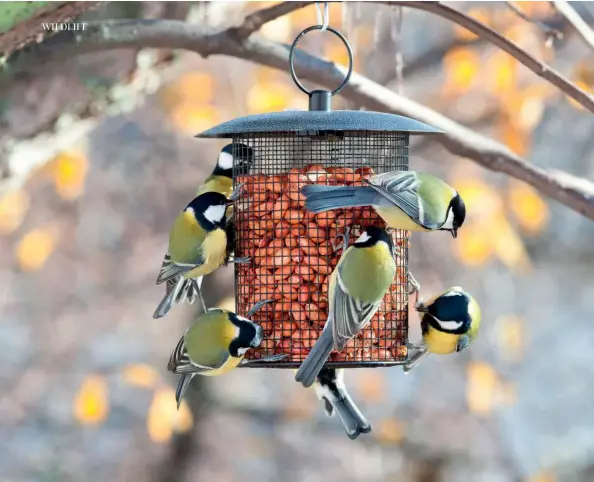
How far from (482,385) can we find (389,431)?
2.17ft

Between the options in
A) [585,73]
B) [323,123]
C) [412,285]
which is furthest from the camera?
[585,73]

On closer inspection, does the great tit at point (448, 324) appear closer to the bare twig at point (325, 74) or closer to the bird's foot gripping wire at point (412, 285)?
the bird's foot gripping wire at point (412, 285)

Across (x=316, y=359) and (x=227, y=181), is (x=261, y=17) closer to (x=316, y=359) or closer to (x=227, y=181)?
(x=227, y=181)

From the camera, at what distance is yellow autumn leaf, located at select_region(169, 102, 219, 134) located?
5457 mm

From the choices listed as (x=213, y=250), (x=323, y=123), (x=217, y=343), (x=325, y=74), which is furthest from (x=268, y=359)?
(x=325, y=74)

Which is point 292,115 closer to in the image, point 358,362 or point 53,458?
point 358,362

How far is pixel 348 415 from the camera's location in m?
2.85

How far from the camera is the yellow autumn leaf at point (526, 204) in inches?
222

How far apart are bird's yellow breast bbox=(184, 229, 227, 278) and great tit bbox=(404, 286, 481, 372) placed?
63 centimetres

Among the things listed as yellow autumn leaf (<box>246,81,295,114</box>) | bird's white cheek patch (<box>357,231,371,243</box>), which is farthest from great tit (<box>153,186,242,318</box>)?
yellow autumn leaf (<box>246,81,295,114</box>)

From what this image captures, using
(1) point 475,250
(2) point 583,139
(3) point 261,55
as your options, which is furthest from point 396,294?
(2) point 583,139

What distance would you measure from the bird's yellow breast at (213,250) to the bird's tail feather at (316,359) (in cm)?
48

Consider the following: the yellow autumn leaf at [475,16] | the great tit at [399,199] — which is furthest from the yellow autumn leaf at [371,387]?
the great tit at [399,199]

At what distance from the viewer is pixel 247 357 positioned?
8.82 ft
